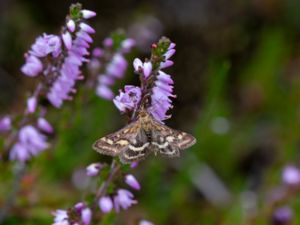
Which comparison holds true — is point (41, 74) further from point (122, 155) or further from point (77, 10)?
point (122, 155)

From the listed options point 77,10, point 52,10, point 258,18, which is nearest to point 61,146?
point 77,10

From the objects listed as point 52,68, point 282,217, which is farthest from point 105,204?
point 282,217

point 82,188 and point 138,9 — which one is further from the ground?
point 138,9

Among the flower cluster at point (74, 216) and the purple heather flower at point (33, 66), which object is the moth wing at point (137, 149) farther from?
the purple heather flower at point (33, 66)

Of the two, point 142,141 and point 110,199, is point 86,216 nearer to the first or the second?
point 110,199

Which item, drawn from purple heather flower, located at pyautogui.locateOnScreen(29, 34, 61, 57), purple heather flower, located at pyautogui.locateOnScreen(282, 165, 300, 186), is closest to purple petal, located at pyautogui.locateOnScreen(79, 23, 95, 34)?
purple heather flower, located at pyautogui.locateOnScreen(29, 34, 61, 57)

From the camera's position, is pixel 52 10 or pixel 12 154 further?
pixel 52 10

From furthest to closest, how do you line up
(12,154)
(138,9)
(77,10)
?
(138,9) → (12,154) → (77,10)

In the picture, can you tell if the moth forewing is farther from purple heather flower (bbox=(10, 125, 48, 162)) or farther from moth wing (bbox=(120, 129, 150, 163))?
purple heather flower (bbox=(10, 125, 48, 162))
